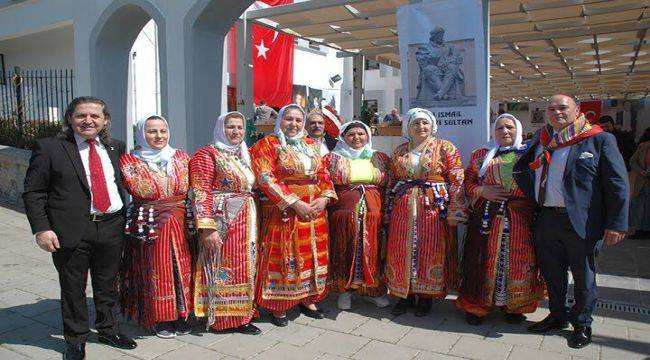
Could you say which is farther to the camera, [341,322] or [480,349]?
[341,322]

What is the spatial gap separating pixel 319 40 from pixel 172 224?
600 centimetres

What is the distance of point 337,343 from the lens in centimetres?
350

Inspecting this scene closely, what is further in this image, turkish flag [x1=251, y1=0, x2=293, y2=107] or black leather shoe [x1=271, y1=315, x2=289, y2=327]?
turkish flag [x1=251, y1=0, x2=293, y2=107]

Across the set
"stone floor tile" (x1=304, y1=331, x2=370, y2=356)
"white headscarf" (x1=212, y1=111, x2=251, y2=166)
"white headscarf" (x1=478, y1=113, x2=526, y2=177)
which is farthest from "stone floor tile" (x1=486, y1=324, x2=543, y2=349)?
"white headscarf" (x1=212, y1=111, x2=251, y2=166)

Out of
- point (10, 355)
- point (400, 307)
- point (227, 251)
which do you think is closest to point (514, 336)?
point (400, 307)

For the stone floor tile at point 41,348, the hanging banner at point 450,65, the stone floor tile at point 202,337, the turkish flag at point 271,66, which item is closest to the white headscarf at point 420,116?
the hanging banner at point 450,65

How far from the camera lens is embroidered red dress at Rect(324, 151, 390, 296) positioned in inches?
157

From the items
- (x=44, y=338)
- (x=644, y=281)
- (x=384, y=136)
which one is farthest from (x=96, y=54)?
(x=644, y=281)

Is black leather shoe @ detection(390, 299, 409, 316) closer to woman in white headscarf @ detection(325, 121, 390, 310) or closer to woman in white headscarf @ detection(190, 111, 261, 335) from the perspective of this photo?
woman in white headscarf @ detection(325, 121, 390, 310)

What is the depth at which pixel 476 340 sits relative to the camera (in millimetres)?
3525

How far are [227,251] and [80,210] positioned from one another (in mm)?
1009

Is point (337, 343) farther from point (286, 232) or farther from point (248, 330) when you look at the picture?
point (286, 232)

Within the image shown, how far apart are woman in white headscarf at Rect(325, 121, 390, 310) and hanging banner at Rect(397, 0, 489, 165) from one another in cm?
82

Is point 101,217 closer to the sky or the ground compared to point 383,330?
closer to the sky
